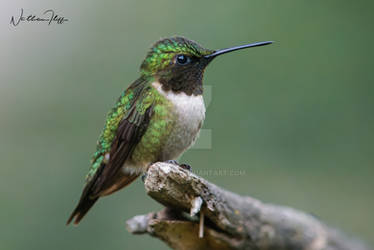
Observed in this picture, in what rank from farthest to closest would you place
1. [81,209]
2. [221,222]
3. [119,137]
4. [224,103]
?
[224,103], [81,209], [119,137], [221,222]

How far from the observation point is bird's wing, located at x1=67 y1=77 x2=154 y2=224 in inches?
127

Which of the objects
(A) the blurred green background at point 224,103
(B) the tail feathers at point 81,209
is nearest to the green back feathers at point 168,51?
(B) the tail feathers at point 81,209

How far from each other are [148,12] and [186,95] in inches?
119

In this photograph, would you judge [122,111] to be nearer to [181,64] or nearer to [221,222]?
[181,64]

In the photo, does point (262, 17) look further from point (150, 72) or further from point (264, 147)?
point (150, 72)

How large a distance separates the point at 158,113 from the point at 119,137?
0.36 metres

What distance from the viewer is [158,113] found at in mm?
3184

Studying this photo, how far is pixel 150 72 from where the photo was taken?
3402mm

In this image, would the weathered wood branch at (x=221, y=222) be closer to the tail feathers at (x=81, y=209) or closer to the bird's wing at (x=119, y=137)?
the bird's wing at (x=119, y=137)

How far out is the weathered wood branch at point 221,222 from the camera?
6.50 feet
